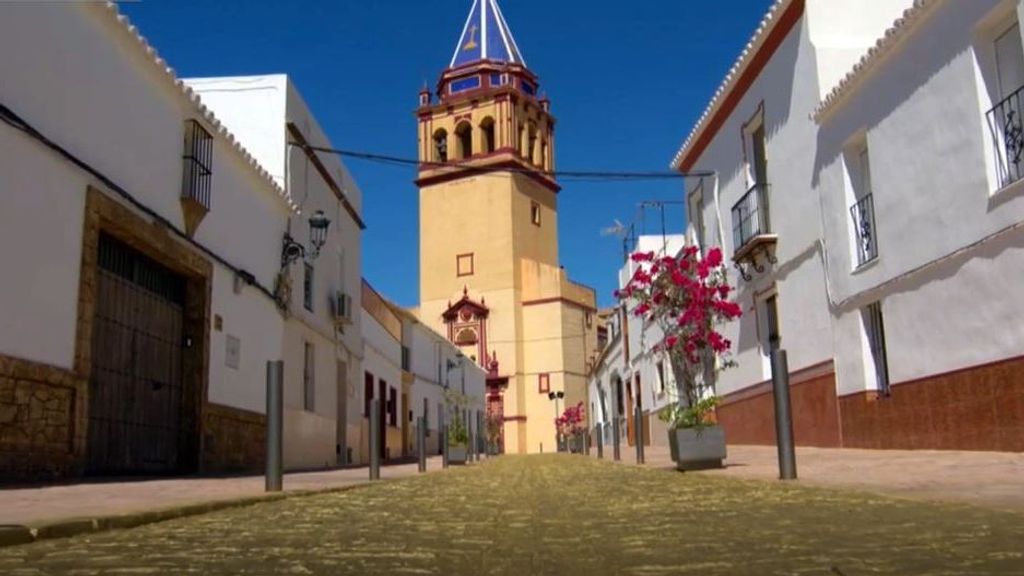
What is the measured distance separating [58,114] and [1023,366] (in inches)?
348

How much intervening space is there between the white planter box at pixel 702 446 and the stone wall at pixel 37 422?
582cm

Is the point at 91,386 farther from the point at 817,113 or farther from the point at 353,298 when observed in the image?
the point at 353,298

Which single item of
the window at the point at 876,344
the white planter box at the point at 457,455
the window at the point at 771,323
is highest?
the window at the point at 771,323

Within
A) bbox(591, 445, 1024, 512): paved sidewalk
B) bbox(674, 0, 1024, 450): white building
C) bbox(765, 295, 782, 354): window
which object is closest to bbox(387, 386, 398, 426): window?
bbox(674, 0, 1024, 450): white building

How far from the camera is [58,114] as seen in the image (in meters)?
8.48

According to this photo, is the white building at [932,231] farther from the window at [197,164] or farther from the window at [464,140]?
the window at [464,140]

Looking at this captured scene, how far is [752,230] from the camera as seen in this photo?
16.4 m

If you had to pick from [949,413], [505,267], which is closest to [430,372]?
[505,267]

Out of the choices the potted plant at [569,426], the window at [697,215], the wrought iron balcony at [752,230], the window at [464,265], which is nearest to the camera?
the wrought iron balcony at [752,230]

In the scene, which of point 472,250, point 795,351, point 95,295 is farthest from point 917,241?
point 472,250

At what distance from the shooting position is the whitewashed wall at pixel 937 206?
8.85 metres

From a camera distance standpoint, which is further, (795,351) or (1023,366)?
(795,351)

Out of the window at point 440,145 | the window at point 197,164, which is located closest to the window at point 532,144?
the window at point 440,145

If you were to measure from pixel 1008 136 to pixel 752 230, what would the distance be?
7702mm
